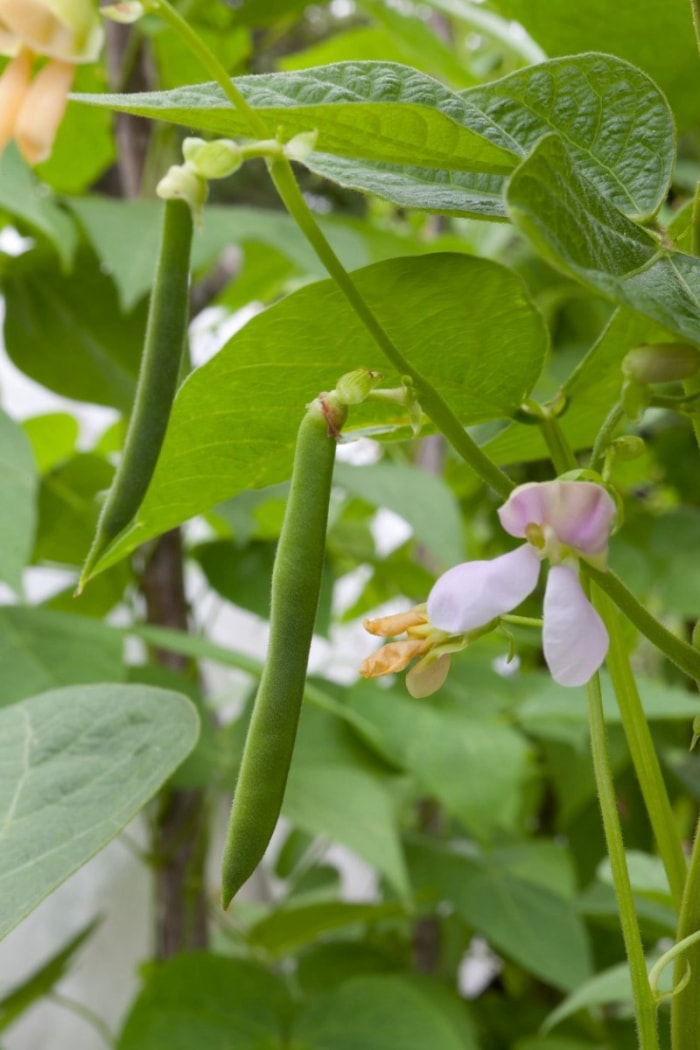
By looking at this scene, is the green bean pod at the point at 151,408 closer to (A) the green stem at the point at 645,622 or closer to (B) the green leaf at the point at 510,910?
(A) the green stem at the point at 645,622

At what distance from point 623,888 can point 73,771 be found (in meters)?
0.14

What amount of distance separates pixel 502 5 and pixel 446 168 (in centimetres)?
21

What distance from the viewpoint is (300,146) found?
0.18 m

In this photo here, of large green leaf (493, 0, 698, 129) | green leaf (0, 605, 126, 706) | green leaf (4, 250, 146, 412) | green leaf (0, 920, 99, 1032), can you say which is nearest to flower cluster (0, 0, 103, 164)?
large green leaf (493, 0, 698, 129)

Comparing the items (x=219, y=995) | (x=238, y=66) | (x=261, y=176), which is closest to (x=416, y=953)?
(x=219, y=995)

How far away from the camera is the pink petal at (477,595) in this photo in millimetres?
169

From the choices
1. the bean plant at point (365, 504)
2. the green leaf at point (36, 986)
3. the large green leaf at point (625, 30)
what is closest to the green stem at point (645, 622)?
the bean plant at point (365, 504)

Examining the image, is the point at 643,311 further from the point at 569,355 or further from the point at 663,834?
the point at 569,355

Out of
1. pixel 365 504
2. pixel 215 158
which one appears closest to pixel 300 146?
pixel 215 158

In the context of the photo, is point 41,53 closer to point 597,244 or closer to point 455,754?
point 597,244

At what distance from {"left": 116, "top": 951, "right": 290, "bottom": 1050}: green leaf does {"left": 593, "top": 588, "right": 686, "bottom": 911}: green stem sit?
446mm

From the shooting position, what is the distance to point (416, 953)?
0.84 meters

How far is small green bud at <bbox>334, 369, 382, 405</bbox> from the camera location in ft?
0.59

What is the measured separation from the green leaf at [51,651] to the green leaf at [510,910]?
0.28 meters
